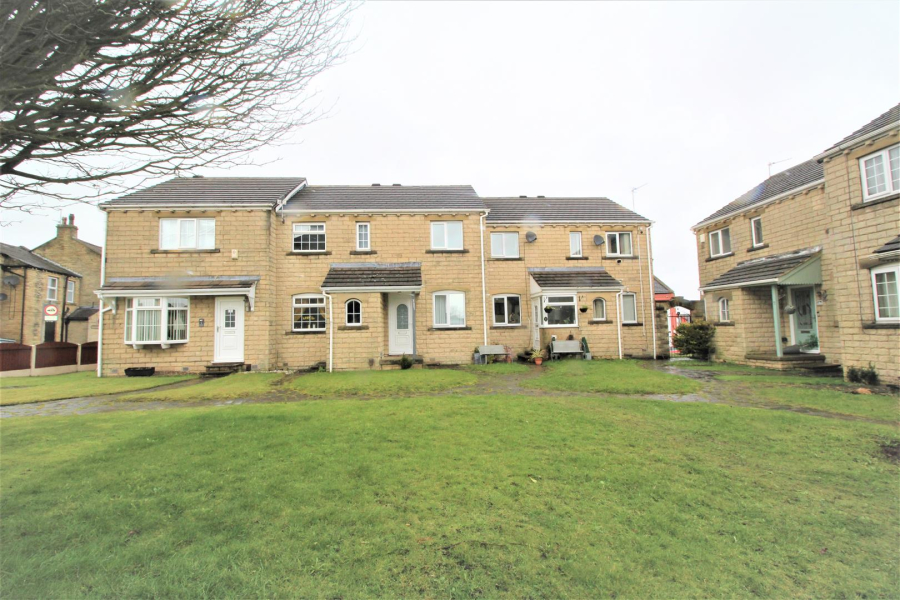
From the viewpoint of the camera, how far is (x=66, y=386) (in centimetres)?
1259

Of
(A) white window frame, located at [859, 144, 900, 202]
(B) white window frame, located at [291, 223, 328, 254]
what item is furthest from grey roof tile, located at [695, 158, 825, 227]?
(B) white window frame, located at [291, 223, 328, 254]

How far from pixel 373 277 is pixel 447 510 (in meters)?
12.9

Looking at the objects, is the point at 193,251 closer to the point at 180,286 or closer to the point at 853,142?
the point at 180,286

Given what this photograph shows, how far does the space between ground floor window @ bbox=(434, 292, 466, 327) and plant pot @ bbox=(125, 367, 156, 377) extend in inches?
433

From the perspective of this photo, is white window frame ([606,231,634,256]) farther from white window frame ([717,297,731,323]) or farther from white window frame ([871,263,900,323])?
white window frame ([871,263,900,323])

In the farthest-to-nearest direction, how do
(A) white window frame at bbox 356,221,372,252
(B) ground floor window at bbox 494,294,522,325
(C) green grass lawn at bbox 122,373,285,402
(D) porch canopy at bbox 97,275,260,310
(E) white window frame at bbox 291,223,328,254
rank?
(B) ground floor window at bbox 494,294,522,325 < (A) white window frame at bbox 356,221,372,252 < (E) white window frame at bbox 291,223,328,254 < (D) porch canopy at bbox 97,275,260,310 < (C) green grass lawn at bbox 122,373,285,402

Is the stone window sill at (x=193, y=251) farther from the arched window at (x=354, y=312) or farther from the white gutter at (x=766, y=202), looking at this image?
the white gutter at (x=766, y=202)

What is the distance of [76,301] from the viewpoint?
29.3 meters

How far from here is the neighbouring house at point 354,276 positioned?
15.3 meters

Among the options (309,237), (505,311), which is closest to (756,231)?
(505,311)

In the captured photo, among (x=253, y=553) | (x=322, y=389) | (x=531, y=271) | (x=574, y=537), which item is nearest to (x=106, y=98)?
(x=253, y=553)

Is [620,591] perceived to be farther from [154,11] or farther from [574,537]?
[154,11]

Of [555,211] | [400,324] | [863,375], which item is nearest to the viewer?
[863,375]

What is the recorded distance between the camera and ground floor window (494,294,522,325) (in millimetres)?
18125
